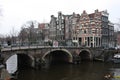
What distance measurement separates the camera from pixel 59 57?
183 feet

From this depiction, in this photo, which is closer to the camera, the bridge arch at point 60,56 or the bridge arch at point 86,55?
the bridge arch at point 60,56

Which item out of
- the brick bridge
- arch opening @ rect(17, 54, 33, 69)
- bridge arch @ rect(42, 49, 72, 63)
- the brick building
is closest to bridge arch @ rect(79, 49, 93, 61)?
the brick bridge

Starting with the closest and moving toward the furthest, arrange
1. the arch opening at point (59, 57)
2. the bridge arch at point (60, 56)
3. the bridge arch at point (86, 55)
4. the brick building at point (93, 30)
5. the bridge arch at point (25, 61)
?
Answer: the bridge arch at point (25, 61) < the bridge arch at point (60, 56) < the arch opening at point (59, 57) < the bridge arch at point (86, 55) < the brick building at point (93, 30)

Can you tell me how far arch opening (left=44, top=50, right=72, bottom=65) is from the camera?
51.9m

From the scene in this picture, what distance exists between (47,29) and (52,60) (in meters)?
30.8

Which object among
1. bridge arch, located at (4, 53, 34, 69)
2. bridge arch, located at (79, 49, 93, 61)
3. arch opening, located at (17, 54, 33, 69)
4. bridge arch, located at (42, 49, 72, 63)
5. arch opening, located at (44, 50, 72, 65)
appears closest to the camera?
bridge arch, located at (4, 53, 34, 69)

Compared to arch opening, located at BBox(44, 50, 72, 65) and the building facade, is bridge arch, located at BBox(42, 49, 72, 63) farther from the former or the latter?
the building facade

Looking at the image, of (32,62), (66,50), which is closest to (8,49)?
(32,62)

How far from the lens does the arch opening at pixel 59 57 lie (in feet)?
170

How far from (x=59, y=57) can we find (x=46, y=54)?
11.1 m

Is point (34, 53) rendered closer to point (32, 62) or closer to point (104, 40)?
point (32, 62)

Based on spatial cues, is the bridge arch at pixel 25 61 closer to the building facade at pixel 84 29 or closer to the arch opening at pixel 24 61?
the arch opening at pixel 24 61

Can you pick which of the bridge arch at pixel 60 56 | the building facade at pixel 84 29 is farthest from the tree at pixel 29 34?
the bridge arch at pixel 60 56

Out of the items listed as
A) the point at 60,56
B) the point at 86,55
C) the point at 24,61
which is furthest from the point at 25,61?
the point at 86,55
